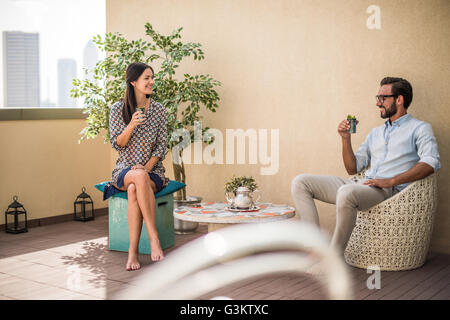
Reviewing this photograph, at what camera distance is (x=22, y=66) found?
4812 mm

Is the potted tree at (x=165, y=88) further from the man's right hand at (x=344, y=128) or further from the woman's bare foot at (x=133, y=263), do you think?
the man's right hand at (x=344, y=128)

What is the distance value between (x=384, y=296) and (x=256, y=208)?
3.53 feet

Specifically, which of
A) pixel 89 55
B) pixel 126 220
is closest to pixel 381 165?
pixel 126 220

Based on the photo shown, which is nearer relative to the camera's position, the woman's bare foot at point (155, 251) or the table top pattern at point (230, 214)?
the table top pattern at point (230, 214)

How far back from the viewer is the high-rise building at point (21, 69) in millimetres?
4664

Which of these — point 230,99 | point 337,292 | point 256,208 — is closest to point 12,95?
point 230,99

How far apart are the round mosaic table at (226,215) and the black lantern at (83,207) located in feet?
5.81

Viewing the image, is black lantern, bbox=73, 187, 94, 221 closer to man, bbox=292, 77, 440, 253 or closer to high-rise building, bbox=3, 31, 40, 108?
high-rise building, bbox=3, 31, 40, 108

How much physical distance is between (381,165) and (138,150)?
5.40ft

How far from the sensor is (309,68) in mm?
4141

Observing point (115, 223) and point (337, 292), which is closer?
point (337, 292)

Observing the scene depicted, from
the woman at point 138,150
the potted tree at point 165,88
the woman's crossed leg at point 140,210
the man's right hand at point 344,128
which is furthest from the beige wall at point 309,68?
the woman's crossed leg at point 140,210

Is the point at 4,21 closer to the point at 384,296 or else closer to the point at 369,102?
the point at 369,102

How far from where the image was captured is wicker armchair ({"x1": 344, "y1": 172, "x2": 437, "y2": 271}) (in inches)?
122
